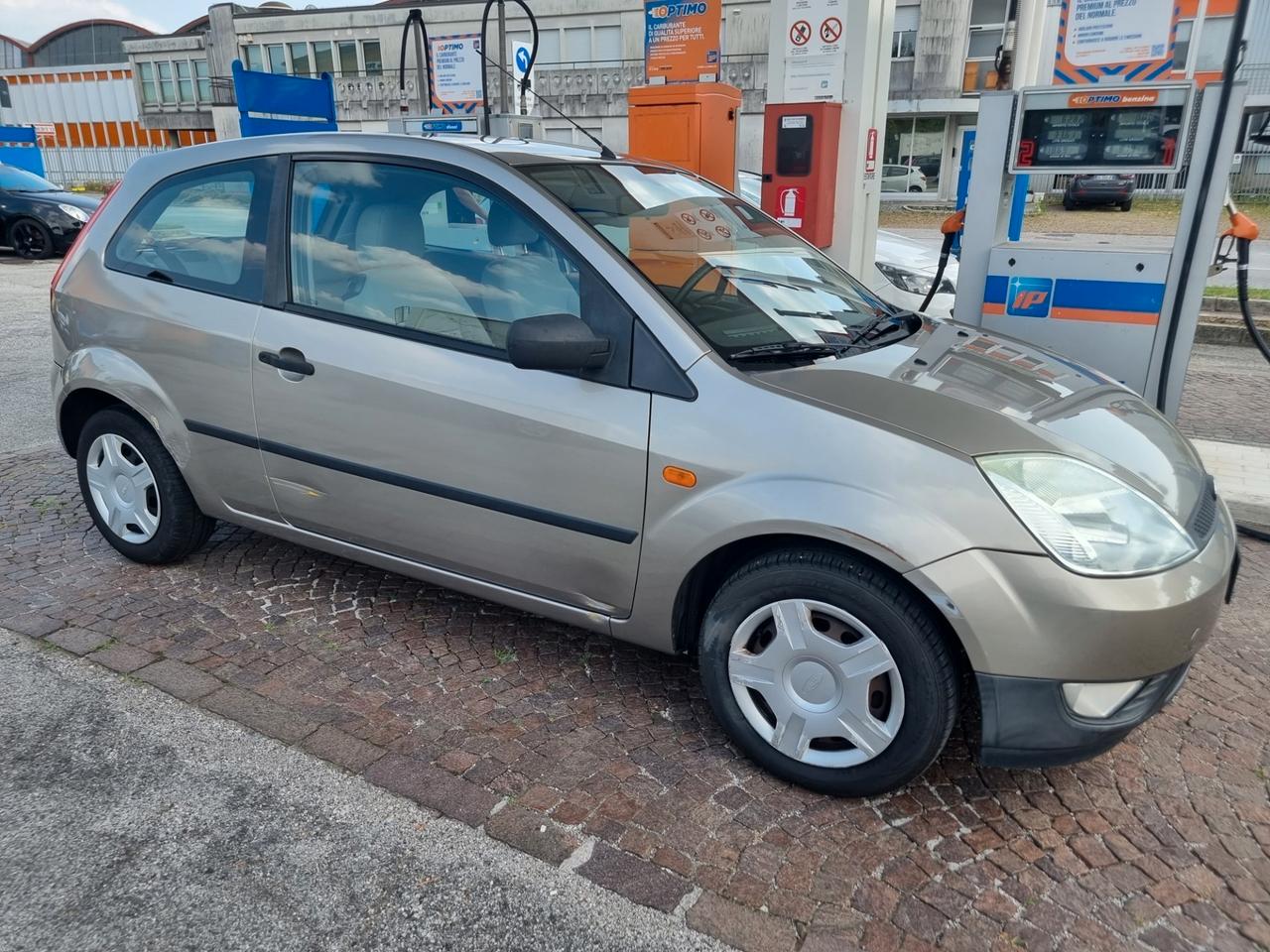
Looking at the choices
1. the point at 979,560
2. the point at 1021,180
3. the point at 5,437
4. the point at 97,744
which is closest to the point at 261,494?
the point at 97,744

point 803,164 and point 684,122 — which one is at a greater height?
point 684,122

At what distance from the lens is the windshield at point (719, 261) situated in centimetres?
298

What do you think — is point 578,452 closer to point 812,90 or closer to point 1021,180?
point 1021,180

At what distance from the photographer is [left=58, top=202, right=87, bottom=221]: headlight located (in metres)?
14.5

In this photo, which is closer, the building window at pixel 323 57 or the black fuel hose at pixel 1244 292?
the black fuel hose at pixel 1244 292

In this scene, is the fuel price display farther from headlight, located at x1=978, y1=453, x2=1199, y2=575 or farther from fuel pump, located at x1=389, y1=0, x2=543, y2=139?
fuel pump, located at x1=389, y1=0, x2=543, y2=139

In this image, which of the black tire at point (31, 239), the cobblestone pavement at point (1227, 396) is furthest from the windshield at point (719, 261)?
the black tire at point (31, 239)

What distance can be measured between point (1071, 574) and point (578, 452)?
136cm

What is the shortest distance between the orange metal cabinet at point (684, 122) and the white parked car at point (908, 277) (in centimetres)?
47

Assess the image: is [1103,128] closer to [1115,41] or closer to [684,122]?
[1115,41]

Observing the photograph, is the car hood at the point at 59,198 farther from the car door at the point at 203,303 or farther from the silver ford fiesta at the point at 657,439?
the silver ford fiesta at the point at 657,439

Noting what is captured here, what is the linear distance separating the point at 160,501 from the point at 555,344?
2145mm

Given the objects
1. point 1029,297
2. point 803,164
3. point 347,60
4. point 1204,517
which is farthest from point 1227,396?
point 347,60

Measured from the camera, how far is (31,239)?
14719 mm
